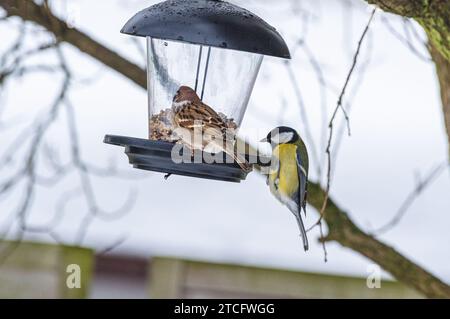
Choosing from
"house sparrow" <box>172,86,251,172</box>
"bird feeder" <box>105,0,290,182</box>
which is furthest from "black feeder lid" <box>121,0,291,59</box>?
"house sparrow" <box>172,86,251,172</box>

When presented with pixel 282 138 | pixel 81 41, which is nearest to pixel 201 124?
pixel 282 138

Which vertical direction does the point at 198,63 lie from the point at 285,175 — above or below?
above

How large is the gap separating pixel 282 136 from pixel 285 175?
13 cm

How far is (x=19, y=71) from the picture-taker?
378cm

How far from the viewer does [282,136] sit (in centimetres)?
308

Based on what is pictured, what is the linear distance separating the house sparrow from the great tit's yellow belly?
21cm

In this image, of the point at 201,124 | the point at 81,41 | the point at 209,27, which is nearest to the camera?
the point at 209,27

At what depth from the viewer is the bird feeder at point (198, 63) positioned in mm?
2678

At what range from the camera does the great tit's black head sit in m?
3.08

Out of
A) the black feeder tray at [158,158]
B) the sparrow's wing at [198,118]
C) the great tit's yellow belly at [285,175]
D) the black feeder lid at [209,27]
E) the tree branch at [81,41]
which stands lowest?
the black feeder tray at [158,158]

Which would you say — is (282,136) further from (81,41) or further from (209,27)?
(81,41)

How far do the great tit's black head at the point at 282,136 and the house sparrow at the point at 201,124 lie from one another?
0.17 m

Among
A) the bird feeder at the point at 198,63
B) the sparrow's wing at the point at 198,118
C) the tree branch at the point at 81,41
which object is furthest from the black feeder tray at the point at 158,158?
the tree branch at the point at 81,41

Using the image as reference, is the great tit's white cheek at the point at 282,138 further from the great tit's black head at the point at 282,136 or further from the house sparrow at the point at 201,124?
the house sparrow at the point at 201,124
